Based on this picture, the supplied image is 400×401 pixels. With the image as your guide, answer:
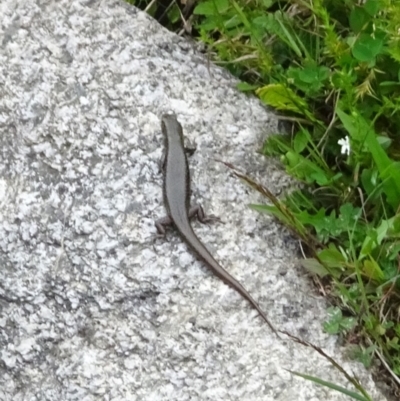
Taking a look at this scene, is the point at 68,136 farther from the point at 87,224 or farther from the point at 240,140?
the point at 240,140

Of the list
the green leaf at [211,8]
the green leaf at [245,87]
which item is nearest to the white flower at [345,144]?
the green leaf at [245,87]

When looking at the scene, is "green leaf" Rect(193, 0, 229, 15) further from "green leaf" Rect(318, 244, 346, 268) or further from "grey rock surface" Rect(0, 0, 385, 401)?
"green leaf" Rect(318, 244, 346, 268)

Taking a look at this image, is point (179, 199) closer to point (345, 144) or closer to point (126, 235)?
point (126, 235)

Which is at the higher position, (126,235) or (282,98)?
(282,98)

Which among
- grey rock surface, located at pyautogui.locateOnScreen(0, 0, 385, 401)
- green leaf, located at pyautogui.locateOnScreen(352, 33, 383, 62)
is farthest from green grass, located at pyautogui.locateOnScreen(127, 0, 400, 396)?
grey rock surface, located at pyautogui.locateOnScreen(0, 0, 385, 401)

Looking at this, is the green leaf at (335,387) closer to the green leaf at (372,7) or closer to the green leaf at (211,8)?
the green leaf at (372,7)

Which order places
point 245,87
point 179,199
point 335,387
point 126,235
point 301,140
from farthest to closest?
1. point 245,87
2. point 301,140
3. point 179,199
4. point 126,235
5. point 335,387

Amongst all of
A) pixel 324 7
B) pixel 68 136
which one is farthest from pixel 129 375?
pixel 324 7

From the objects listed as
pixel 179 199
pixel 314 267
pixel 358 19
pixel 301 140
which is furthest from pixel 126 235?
pixel 358 19
